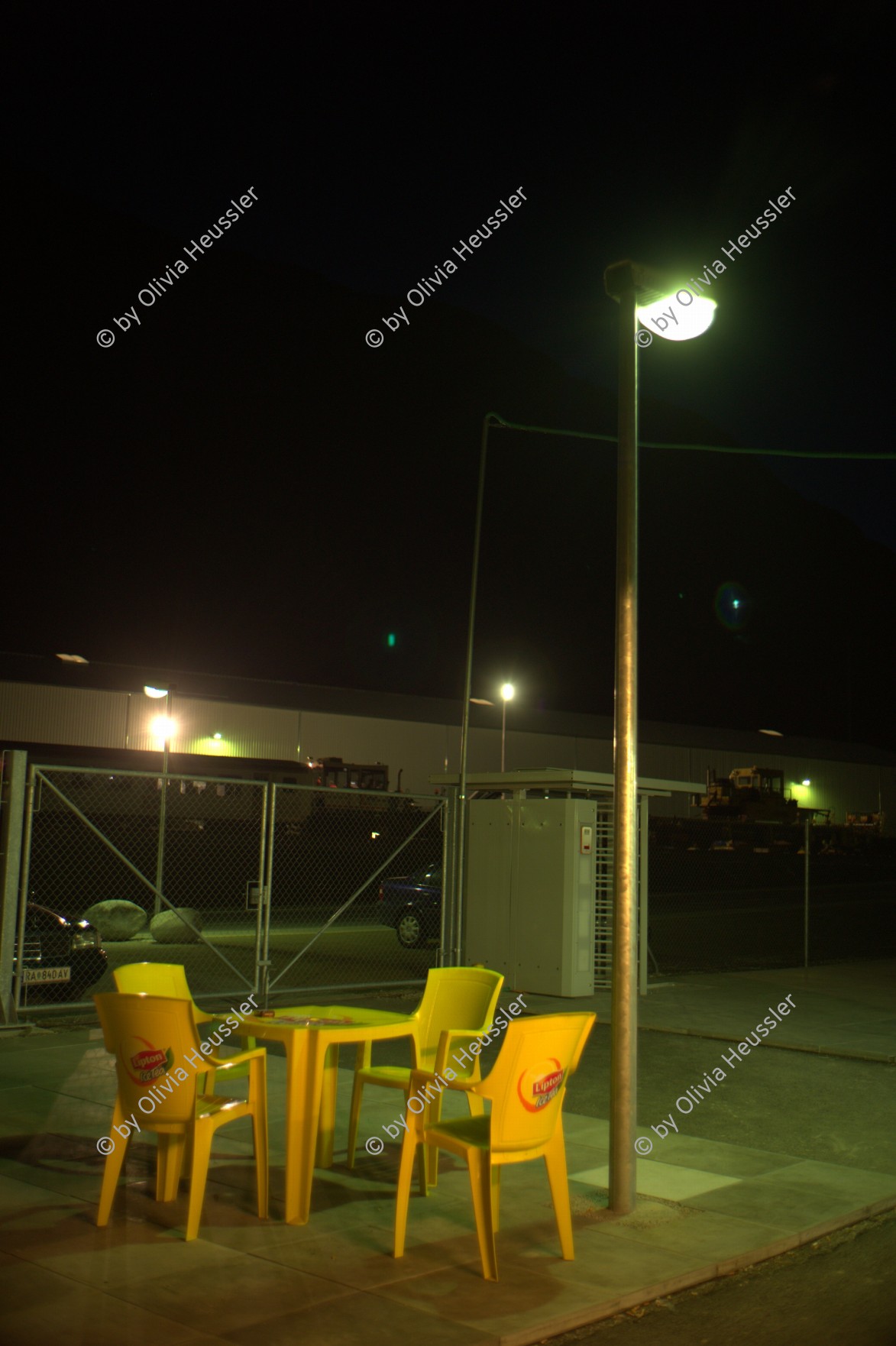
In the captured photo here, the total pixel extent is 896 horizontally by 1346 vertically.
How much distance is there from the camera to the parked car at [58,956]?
423 inches

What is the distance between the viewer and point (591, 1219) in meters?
5.62

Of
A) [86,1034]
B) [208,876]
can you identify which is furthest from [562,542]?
[86,1034]

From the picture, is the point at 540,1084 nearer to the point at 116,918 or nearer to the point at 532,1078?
the point at 532,1078

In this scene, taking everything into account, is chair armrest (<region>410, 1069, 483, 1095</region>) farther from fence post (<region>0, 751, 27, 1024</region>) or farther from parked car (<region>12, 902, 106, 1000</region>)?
parked car (<region>12, 902, 106, 1000</region>)

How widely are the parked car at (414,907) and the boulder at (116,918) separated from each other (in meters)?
3.78

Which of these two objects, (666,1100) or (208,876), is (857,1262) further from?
(208,876)

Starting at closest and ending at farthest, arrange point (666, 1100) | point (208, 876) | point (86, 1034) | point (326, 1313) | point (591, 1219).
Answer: point (326, 1313)
point (591, 1219)
point (666, 1100)
point (86, 1034)
point (208, 876)

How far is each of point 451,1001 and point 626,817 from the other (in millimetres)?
1881

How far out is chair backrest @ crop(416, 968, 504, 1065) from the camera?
698 cm

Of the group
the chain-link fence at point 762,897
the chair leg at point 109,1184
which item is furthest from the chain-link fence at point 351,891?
the chair leg at point 109,1184

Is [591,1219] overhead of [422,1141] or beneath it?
beneath

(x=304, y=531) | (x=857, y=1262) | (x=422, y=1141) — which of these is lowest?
(x=857, y=1262)

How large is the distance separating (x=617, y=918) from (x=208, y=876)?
21.0 m

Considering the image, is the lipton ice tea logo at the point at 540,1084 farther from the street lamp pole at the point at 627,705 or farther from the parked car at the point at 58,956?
the parked car at the point at 58,956
